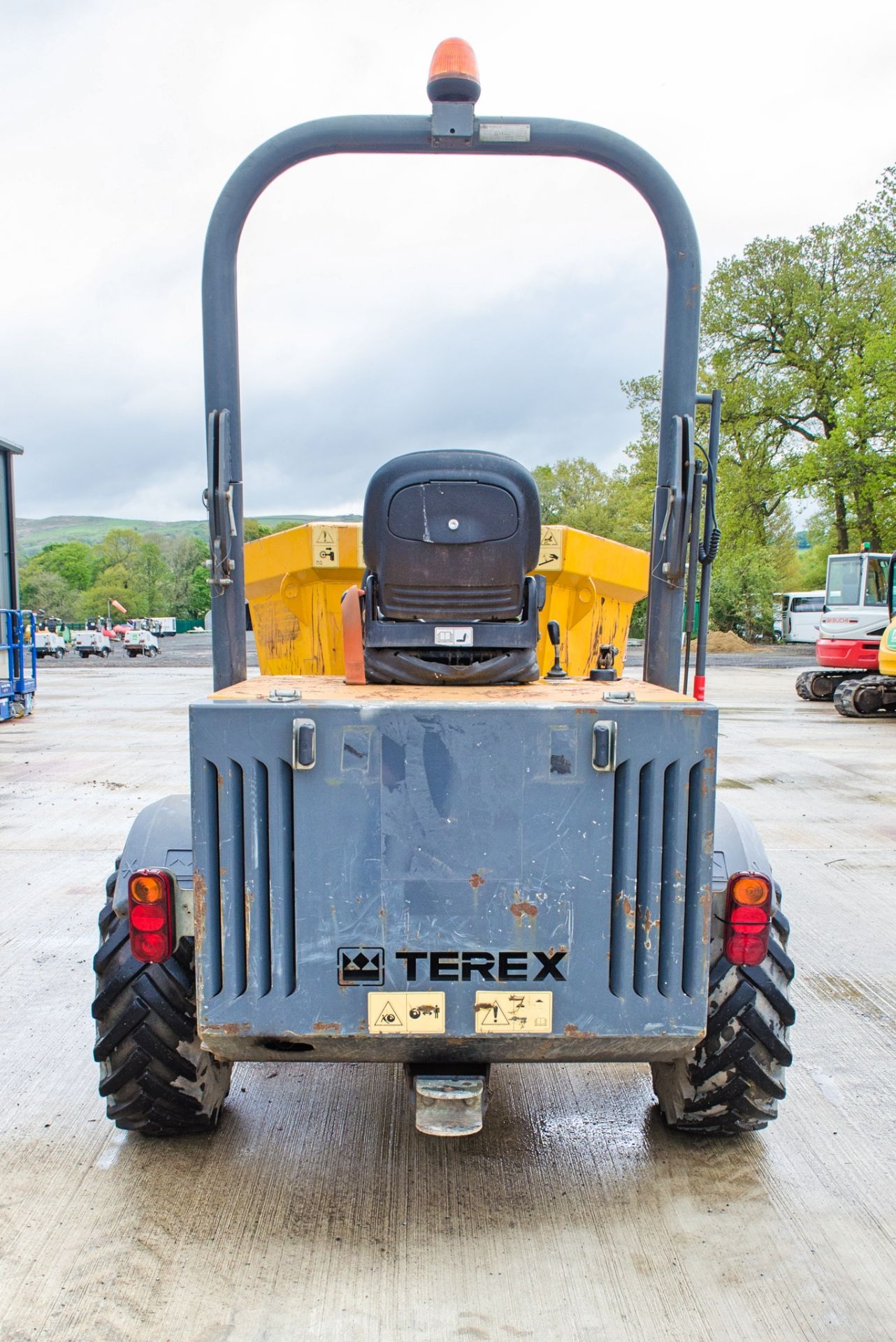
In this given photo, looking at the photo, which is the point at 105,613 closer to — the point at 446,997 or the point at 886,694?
the point at 886,694

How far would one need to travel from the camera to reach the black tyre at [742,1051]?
10.0ft

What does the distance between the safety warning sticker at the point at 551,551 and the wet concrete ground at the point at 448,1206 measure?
2.01m

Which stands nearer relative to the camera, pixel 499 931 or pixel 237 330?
pixel 499 931

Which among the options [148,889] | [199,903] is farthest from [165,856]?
[199,903]

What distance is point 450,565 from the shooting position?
9.65 feet

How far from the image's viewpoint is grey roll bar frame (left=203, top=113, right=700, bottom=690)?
121 inches

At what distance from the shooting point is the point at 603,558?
15.2 ft

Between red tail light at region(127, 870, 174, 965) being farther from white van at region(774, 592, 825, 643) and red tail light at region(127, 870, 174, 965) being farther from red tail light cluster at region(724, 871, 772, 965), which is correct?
white van at region(774, 592, 825, 643)

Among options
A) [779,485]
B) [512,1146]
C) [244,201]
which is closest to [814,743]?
[512,1146]

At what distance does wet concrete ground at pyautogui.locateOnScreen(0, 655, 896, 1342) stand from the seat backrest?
176cm

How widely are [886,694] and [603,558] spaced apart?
13558 mm

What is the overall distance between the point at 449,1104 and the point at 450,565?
1442mm

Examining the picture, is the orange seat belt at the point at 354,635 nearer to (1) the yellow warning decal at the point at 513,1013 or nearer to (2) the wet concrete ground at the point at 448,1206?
(1) the yellow warning decal at the point at 513,1013

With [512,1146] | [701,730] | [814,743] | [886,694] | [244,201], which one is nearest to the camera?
[701,730]
